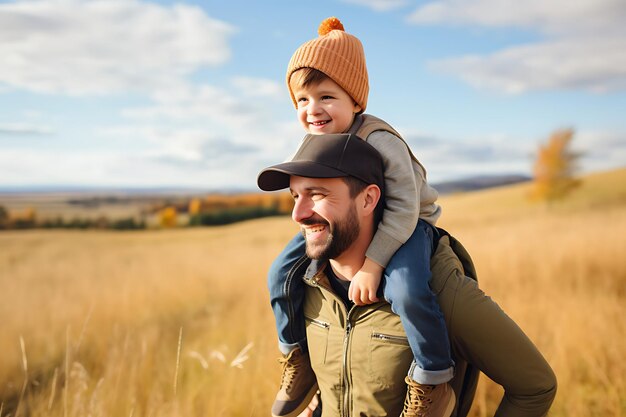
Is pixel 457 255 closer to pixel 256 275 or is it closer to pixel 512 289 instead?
pixel 512 289

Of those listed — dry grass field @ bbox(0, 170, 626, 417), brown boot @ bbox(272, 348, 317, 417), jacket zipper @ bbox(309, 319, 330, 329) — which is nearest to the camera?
jacket zipper @ bbox(309, 319, 330, 329)

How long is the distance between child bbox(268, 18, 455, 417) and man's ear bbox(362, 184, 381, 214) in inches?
2.9

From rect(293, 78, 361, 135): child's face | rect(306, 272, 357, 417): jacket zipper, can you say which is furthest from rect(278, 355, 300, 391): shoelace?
rect(293, 78, 361, 135): child's face

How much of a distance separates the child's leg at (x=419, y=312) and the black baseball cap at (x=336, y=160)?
395 millimetres

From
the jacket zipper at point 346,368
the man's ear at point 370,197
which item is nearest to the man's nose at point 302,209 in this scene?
the man's ear at point 370,197

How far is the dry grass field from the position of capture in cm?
459

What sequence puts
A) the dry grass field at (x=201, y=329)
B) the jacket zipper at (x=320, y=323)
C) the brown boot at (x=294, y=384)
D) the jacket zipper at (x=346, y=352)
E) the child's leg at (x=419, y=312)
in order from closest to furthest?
the child's leg at (x=419, y=312) → the jacket zipper at (x=346, y=352) → the jacket zipper at (x=320, y=323) → the brown boot at (x=294, y=384) → the dry grass field at (x=201, y=329)

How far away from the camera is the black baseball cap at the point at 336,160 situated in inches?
92.7

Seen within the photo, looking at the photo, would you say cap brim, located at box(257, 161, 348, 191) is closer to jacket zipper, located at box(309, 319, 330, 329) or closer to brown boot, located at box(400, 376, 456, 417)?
jacket zipper, located at box(309, 319, 330, 329)

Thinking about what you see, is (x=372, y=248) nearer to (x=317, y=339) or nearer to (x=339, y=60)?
(x=317, y=339)

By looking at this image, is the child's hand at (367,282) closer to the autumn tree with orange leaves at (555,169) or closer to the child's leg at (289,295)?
the child's leg at (289,295)

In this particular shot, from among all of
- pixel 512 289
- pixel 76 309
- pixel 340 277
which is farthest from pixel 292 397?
pixel 76 309

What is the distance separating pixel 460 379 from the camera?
2.65 metres

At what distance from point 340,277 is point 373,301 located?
0.83 ft
